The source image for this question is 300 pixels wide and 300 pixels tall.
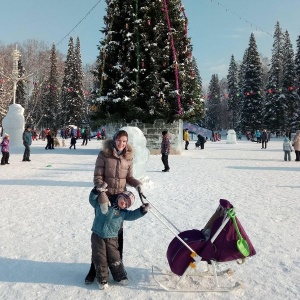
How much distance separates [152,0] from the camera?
19.3 m

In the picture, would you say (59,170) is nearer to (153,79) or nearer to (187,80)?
(153,79)

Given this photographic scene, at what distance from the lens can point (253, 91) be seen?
53.6 metres

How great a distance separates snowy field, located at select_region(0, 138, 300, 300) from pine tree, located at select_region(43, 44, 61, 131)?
1846 inches

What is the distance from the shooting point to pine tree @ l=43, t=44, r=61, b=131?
2156 inches

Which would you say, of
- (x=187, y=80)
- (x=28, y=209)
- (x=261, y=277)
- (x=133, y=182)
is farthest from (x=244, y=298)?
(x=187, y=80)

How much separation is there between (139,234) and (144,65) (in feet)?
49.8

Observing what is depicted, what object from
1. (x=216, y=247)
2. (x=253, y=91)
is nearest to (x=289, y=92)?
(x=253, y=91)

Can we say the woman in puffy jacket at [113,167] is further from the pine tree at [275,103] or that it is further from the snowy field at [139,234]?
the pine tree at [275,103]

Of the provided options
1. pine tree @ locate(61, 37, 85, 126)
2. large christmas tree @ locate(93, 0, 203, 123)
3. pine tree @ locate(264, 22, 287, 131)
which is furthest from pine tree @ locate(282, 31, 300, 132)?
large christmas tree @ locate(93, 0, 203, 123)

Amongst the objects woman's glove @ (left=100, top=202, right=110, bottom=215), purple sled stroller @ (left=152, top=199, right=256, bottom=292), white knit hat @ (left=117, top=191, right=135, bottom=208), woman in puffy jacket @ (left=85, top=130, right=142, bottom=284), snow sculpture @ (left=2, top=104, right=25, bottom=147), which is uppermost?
snow sculpture @ (left=2, top=104, right=25, bottom=147)

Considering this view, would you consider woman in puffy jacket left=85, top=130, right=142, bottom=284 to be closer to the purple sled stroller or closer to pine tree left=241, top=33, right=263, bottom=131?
the purple sled stroller

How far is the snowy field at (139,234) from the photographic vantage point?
368 centimetres

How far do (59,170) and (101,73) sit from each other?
849 cm

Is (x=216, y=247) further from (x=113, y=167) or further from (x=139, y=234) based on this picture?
(x=139, y=234)
